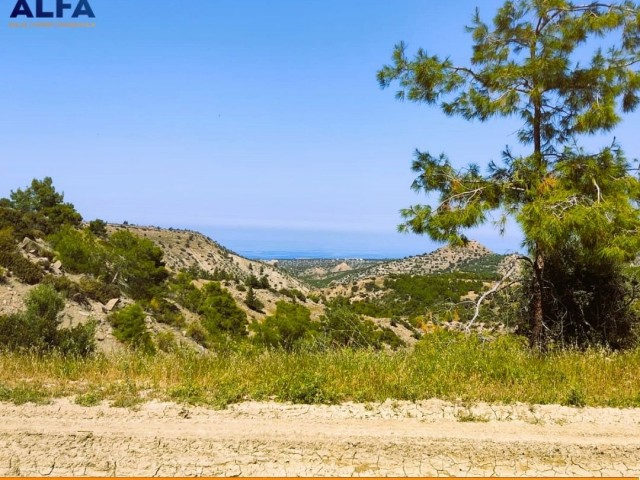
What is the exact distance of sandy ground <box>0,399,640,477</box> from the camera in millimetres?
4562

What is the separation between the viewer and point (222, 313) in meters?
33.4

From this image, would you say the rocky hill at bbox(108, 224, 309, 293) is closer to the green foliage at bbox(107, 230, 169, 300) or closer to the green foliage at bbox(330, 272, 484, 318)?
the green foliage at bbox(330, 272, 484, 318)

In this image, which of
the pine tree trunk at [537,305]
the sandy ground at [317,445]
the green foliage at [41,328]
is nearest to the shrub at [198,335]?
the green foliage at [41,328]

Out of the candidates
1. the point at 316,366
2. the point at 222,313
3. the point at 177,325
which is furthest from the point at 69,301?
the point at 316,366

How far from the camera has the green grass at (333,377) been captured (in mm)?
5582

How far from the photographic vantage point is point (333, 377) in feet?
20.1

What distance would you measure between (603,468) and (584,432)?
38 centimetres

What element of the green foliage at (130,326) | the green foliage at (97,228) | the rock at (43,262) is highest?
the green foliage at (97,228)

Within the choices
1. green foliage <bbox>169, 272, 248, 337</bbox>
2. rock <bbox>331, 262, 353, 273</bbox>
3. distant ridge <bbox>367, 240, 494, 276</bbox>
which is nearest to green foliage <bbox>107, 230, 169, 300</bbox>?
green foliage <bbox>169, 272, 248, 337</bbox>

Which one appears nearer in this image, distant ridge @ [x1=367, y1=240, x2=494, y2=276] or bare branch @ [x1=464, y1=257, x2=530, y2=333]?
bare branch @ [x1=464, y1=257, x2=530, y2=333]

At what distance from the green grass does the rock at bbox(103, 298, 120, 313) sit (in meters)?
23.1

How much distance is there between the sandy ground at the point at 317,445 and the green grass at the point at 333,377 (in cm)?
43

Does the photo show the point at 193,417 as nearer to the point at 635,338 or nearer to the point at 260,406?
the point at 260,406

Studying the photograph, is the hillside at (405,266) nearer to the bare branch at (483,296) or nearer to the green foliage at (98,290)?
the bare branch at (483,296)
